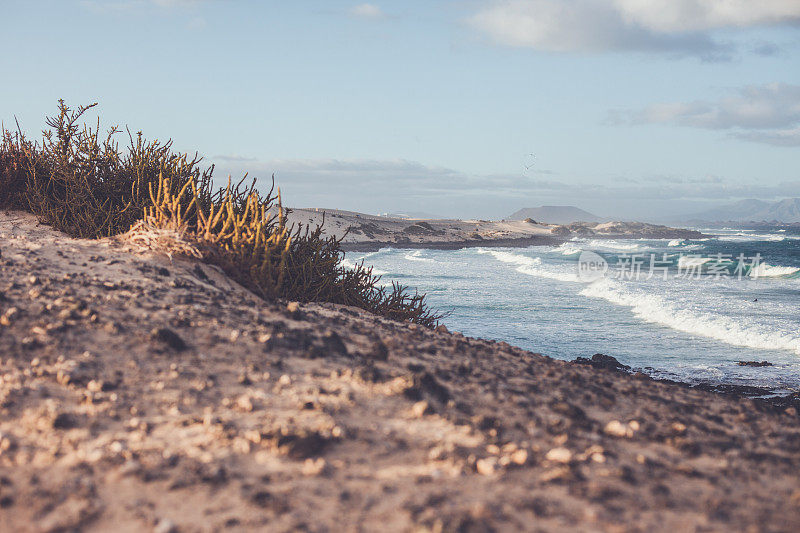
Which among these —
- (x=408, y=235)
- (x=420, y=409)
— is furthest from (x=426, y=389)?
(x=408, y=235)

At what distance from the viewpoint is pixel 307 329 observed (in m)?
4.67

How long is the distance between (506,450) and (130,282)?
349cm

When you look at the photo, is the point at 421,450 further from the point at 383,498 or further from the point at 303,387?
the point at 303,387

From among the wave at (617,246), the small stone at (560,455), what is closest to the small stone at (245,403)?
the small stone at (560,455)

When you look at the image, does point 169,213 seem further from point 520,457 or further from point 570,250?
point 570,250

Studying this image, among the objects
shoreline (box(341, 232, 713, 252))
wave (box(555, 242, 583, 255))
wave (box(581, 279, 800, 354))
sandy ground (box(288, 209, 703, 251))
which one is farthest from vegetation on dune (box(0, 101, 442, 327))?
wave (box(555, 242, 583, 255))

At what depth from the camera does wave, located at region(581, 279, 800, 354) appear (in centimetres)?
1309

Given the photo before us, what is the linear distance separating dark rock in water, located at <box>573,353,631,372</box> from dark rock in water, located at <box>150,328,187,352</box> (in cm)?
765

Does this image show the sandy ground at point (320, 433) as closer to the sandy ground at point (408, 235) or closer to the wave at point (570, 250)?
the sandy ground at point (408, 235)

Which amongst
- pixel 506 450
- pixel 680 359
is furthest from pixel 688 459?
pixel 680 359

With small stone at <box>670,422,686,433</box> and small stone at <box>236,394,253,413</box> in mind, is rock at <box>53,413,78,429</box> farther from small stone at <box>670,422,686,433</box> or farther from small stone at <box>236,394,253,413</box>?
small stone at <box>670,422,686,433</box>

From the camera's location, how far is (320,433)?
3115 mm

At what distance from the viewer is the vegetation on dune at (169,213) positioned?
6129mm

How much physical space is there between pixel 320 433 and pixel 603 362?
8.42 metres
